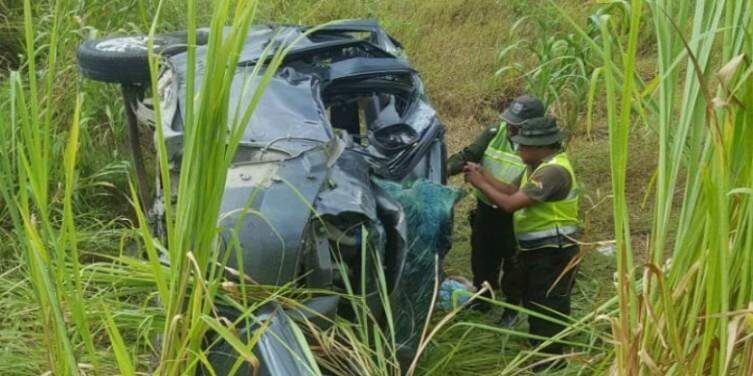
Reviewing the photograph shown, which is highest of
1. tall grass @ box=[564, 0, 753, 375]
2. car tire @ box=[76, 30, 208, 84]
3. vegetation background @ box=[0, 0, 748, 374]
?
tall grass @ box=[564, 0, 753, 375]

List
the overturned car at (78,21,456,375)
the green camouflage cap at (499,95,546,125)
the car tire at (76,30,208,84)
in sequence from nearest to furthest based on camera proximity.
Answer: the overturned car at (78,21,456,375), the car tire at (76,30,208,84), the green camouflage cap at (499,95,546,125)

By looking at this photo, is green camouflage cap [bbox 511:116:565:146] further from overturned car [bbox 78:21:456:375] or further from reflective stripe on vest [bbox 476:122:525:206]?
overturned car [bbox 78:21:456:375]

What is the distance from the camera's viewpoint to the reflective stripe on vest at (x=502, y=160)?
4656mm

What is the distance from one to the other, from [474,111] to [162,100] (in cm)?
388

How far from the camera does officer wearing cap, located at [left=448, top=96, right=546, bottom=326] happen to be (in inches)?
183

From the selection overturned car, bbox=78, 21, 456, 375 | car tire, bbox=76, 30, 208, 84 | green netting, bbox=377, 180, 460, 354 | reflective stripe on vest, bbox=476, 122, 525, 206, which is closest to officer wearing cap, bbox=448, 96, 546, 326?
reflective stripe on vest, bbox=476, 122, 525, 206

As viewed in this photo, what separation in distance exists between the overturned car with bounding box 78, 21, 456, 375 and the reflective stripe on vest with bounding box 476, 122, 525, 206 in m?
0.40

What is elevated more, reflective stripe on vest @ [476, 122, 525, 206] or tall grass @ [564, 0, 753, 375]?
tall grass @ [564, 0, 753, 375]

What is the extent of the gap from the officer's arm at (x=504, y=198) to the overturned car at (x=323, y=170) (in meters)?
0.26

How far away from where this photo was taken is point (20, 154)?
2.00m

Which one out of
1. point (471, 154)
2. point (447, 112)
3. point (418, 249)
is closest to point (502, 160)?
point (471, 154)

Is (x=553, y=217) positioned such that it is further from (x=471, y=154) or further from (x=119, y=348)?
(x=119, y=348)

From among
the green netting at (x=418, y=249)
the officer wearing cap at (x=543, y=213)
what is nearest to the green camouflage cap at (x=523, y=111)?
the officer wearing cap at (x=543, y=213)

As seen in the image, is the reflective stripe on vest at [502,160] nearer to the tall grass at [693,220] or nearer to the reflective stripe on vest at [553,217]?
the reflective stripe on vest at [553,217]
